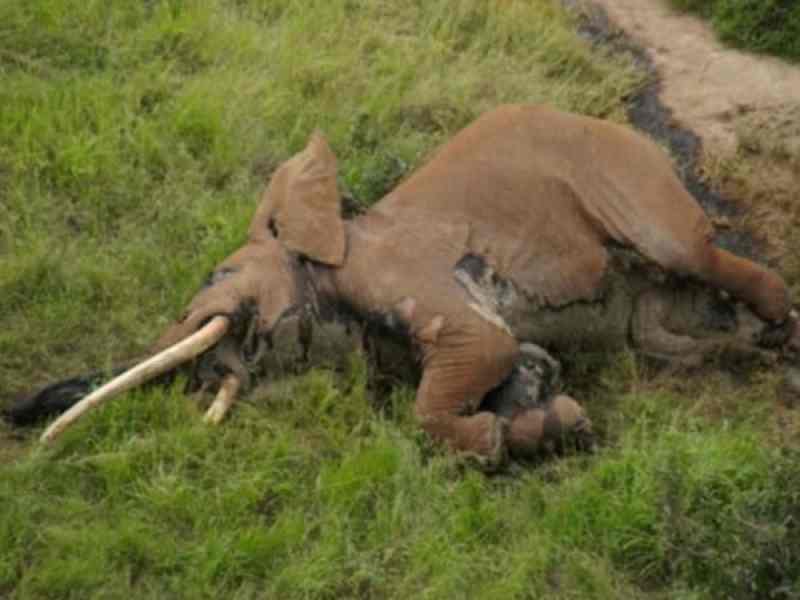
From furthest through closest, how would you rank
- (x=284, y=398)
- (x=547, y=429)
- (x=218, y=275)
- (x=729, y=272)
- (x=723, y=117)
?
(x=723, y=117)
(x=729, y=272)
(x=218, y=275)
(x=284, y=398)
(x=547, y=429)

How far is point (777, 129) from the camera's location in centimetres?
798

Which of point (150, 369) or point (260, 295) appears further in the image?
point (260, 295)

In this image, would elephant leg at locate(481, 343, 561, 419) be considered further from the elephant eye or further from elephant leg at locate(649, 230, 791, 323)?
the elephant eye

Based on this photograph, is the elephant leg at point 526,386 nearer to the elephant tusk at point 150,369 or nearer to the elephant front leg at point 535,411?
the elephant front leg at point 535,411

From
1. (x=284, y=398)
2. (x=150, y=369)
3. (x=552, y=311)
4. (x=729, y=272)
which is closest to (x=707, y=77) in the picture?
(x=729, y=272)

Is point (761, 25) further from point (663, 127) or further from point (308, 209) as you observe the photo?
point (308, 209)

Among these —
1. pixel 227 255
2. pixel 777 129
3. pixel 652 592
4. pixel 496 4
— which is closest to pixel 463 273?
pixel 227 255

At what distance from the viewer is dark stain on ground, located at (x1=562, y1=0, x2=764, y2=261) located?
7.42m

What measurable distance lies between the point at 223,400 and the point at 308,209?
2.98 feet

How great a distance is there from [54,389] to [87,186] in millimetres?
1690

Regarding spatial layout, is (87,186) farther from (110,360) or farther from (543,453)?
(543,453)

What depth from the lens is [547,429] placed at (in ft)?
19.1

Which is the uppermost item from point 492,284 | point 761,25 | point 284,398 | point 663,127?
point 761,25

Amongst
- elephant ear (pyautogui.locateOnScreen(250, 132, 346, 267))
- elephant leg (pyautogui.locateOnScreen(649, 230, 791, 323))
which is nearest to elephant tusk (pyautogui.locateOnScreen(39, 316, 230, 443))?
elephant ear (pyautogui.locateOnScreen(250, 132, 346, 267))
